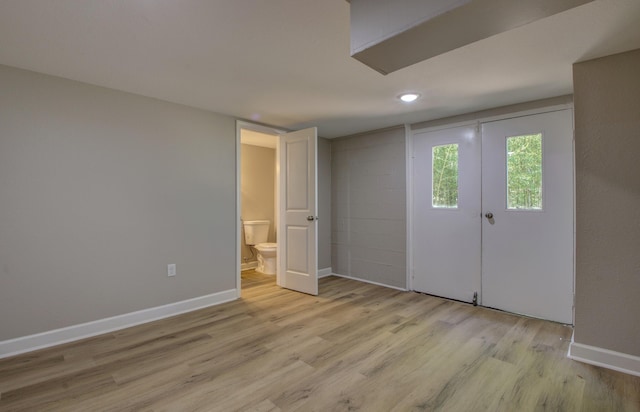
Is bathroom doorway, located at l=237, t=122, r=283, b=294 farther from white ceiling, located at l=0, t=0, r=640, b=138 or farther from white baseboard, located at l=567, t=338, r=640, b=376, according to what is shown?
white baseboard, located at l=567, t=338, r=640, b=376

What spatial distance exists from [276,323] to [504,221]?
2.55m

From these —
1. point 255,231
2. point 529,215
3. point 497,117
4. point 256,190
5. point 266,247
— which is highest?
point 497,117

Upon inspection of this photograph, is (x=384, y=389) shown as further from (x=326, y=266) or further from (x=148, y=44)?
(x=326, y=266)

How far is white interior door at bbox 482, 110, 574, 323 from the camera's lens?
111 inches

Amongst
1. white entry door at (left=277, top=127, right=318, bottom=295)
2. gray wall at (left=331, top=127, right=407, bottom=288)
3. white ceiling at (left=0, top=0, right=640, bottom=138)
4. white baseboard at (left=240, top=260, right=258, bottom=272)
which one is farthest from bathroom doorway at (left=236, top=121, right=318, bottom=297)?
white baseboard at (left=240, top=260, right=258, bottom=272)

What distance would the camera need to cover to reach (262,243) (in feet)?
17.0

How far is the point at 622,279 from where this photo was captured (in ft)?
6.81

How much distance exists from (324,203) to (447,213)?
189 centimetres

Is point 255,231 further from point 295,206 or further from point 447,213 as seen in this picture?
point 447,213

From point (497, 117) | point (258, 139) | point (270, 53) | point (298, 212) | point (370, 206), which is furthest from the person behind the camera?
point (258, 139)

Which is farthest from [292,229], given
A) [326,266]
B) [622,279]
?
[622,279]

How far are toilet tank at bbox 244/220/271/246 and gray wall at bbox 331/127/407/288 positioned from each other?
127 cm

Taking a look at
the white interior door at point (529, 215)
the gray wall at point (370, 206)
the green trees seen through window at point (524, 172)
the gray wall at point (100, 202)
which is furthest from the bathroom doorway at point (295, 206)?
the green trees seen through window at point (524, 172)

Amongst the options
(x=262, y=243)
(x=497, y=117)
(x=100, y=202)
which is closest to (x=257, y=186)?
(x=262, y=243)
